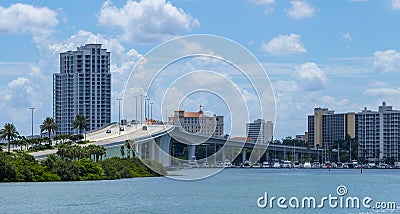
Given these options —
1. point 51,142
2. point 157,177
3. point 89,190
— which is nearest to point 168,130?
point 157,177

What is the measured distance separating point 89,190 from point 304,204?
2373cm

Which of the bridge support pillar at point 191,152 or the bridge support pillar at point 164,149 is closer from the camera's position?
the bridge support pillar at point 164,149

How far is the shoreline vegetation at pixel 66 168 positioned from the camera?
99.8 meters

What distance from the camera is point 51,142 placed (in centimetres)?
14188

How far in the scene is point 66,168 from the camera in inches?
4242

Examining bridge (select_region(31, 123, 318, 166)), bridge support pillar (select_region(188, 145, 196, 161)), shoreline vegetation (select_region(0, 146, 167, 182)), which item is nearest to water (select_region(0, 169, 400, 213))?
shoreline vegetation (select_region(0, 146, 167, 182))

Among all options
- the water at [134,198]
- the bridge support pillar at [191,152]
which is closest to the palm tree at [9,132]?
the water at [134,198]

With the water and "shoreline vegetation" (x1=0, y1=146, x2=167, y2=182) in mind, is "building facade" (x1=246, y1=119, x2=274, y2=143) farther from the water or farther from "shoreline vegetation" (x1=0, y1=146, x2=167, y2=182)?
"shoreline vegetation" (x1=0, y1=146, x2=167, y2=182)

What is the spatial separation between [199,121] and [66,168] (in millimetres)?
19509

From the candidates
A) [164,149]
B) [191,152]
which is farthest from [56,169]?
[191,152]

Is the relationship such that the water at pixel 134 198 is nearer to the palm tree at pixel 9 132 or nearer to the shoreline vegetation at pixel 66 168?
the shoreline vegetation at pixel 66 168

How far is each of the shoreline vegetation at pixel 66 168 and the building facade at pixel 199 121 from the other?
41.8 feet

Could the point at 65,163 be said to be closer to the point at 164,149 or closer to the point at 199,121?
the point at 199,121

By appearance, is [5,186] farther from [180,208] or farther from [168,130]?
[168,130]
